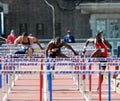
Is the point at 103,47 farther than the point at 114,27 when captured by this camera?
No

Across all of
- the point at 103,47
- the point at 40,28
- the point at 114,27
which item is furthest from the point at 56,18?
the point at 103,47

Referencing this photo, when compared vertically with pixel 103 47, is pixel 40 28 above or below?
below

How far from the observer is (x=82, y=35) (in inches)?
1481

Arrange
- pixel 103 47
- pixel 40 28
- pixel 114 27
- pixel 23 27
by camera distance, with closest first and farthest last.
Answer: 1. pixel 103 47
2. pixel 114 27
3. pixel 23 27
4. pixel 40 28

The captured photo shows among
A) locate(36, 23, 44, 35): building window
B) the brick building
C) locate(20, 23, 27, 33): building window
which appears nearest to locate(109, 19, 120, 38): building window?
the brick building

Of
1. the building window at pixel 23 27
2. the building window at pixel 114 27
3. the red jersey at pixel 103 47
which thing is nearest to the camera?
the red jersey at pixel 103 47

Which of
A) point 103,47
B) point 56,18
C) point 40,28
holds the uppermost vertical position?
point 56,18

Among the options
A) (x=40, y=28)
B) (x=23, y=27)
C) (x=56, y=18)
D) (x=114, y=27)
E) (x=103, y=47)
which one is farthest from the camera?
(x=40, y=28)

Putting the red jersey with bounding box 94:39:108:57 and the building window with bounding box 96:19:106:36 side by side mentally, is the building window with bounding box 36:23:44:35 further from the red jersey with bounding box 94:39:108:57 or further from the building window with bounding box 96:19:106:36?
the red jersey with bounding box 94:39:108:57

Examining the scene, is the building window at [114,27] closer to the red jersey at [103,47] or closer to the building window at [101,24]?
the building window at [101,24]

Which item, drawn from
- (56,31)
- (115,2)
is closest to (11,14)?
(56,31)

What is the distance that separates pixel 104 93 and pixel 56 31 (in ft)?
76.5

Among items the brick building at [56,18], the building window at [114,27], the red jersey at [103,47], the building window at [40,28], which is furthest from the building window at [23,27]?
the red jersey at [103,47]

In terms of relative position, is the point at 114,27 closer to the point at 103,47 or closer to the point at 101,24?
the point at 101,24
